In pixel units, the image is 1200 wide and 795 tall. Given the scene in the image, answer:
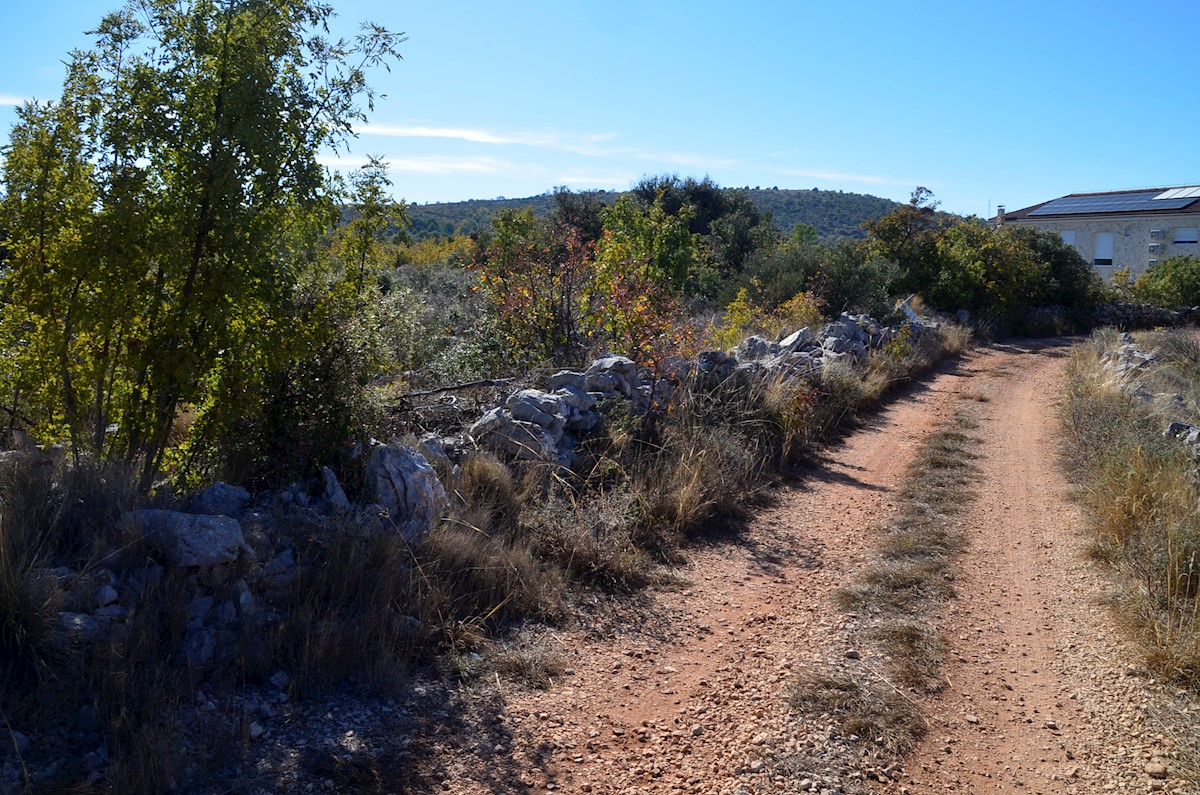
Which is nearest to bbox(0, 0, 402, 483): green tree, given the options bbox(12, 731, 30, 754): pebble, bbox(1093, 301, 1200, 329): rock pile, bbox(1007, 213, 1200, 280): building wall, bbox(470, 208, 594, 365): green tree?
bbox(12, 731, 30, 754): pebble

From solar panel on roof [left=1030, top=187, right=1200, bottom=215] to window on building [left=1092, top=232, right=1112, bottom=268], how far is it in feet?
4.04

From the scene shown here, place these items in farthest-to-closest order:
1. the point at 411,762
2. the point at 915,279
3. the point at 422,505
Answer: the point at 915,279 < the point at 422,505 < the point at 411,762

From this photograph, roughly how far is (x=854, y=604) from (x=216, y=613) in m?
3.95

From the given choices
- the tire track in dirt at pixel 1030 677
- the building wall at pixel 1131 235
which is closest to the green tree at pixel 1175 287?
the building wall at pixel 1131 235

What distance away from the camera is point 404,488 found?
5.68 meters

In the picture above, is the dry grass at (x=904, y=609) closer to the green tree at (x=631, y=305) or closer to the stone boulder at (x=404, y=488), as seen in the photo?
the stone boulder at (x=404, y=488)

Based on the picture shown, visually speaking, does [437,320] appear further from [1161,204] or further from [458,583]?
[1161,204]

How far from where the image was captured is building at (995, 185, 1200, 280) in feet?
136

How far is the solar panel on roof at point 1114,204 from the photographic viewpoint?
42.4 metres

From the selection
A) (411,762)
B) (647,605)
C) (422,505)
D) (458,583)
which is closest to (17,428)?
(422,505)

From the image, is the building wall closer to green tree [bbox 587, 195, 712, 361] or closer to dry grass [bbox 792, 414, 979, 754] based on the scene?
green tree [bbox 587, 195, 712, 361]

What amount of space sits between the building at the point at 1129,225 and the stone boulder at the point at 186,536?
146 feet

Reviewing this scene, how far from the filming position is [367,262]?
20.6 ft

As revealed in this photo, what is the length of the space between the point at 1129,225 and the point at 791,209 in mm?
30377
